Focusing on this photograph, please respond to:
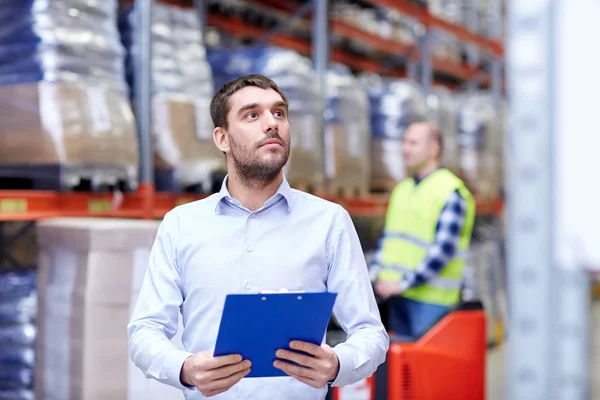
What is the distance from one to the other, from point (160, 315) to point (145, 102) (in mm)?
2795

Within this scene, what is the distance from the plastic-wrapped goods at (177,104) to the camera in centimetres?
474

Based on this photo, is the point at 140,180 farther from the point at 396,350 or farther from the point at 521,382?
the point at 521,382

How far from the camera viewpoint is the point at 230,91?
2025 mm

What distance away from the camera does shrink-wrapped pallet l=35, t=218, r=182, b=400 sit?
11.6 ft

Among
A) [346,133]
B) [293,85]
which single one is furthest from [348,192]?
[293,85]

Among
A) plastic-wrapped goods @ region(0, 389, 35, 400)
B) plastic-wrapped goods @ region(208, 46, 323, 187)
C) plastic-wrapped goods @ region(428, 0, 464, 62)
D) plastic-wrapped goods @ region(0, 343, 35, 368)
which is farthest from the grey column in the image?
plastic-wrapped goods @ region(428, 0, 464, 62)

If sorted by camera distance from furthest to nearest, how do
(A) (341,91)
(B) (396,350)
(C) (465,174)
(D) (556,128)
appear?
(C) (465,174) → (A) (341,91) → (B) (396,350) → (D) (556,128)

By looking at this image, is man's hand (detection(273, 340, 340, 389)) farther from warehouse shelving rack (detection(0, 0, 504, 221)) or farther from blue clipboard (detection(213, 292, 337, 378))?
warehouse shelving rack (detection(0, 0, 504, 221))

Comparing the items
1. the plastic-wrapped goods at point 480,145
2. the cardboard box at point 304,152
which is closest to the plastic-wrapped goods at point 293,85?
the cardboard box at point 304,152

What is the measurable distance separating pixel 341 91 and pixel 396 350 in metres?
2.92

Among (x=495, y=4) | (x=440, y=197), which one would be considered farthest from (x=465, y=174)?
(x=440, y=197)

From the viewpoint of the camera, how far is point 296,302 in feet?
5.64

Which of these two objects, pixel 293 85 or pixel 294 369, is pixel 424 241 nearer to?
pixel 293 85

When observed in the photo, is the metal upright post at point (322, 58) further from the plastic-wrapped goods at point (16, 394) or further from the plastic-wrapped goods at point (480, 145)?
the plastic-wrapped goods at point (480, 145)
